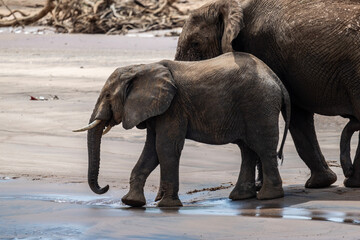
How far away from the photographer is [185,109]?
8.47 metres

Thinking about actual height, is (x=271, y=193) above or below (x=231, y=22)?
below

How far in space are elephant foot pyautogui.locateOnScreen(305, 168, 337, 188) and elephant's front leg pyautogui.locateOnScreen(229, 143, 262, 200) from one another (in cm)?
66

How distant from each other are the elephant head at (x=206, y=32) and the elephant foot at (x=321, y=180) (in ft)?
4.22

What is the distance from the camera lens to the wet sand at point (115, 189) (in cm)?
740

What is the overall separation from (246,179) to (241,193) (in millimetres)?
116

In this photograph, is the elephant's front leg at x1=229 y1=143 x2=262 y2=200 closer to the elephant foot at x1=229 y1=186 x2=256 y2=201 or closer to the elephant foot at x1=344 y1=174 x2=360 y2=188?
the elephant foot at x1=229 y1=186 x2=256 y2=201

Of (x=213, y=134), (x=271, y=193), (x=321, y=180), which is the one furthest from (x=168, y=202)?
(x=321, y=180)

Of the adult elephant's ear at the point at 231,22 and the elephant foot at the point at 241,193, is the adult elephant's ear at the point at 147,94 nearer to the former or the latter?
the adult elephant's ear at the point at 231,22

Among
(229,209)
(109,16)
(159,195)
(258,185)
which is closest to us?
(229,209)

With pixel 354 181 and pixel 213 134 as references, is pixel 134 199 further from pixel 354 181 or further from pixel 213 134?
pixel 354 181

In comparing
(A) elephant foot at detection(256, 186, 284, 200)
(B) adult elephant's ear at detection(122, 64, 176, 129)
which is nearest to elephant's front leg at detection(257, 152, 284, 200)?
(A) elephant foot at detection(256, 186, 284, 200)

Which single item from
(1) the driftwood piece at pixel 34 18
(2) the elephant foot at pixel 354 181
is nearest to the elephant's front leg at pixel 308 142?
(2) the elephant foot at pixel 354 181

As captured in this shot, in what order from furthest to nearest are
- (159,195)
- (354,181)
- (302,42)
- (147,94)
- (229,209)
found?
(354,181)
(302,42)
(159,195)
(147,94)
(229,209)

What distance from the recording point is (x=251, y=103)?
8422 millimetres
